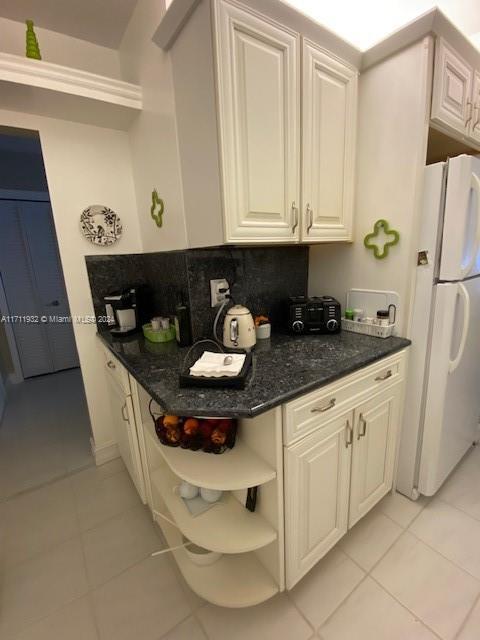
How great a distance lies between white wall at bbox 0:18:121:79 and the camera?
139cm

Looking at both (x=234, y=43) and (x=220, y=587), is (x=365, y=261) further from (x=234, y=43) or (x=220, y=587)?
(x=220, y=587)

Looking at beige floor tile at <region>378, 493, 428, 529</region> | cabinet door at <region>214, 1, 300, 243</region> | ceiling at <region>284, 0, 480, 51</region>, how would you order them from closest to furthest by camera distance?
1. cabinet door at <region>214, 1, 300, 243</region>
2. ceiling at <region>284, 0, 480, 51</region>
3. beige floor tile at <region>378, 493, 428, 529</region>

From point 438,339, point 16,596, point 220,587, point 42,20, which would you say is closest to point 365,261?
point 438,339

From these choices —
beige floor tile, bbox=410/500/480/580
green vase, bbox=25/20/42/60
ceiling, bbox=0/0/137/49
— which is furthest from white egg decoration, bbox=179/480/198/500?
ceiling, bbox=0/0/137/49

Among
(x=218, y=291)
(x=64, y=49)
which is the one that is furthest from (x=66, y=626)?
(x=64, y=49)

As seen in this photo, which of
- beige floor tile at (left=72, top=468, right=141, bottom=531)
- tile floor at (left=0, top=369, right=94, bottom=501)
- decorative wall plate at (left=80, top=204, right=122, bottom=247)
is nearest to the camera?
beige floor tile at (left=72, top=468, right=141, bottom=531)

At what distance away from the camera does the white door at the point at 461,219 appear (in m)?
1.18

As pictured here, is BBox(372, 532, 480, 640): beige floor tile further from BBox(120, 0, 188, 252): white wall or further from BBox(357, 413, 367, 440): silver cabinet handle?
BBox(120, 0, 188, 252): white wall

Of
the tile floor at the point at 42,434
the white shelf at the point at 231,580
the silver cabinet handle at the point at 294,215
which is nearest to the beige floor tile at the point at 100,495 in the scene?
the tile floor at the point at 42,434

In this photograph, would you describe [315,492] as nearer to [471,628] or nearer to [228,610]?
[228,610]

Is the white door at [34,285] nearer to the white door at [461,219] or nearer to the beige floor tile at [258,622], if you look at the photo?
the beige floor tile at [258,622]

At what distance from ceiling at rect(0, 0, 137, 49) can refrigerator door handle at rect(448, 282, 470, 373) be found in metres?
2.06

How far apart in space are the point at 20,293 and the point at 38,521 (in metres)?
2.57

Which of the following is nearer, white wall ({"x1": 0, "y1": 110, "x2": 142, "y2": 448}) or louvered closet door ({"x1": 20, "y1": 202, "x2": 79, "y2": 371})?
white wall ({"x1": 0, "y1": 110, "x2": 142, "y2": 448})
